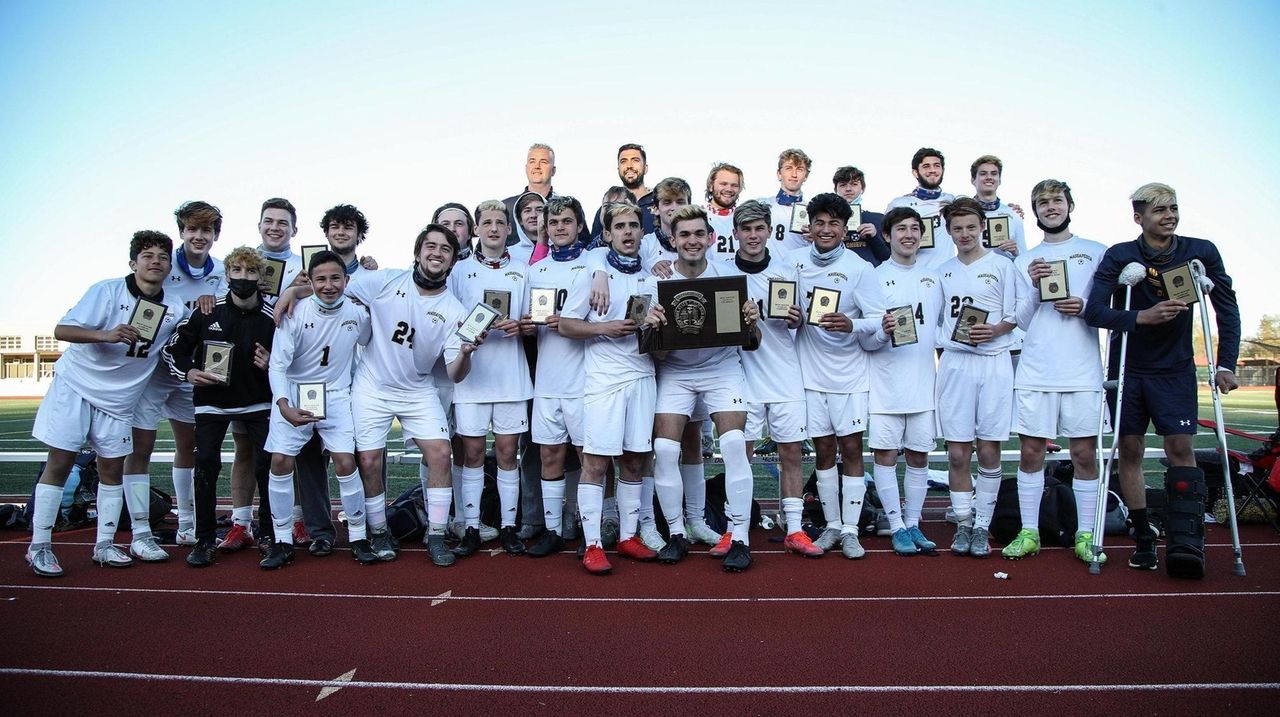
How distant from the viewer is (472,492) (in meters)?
6.56

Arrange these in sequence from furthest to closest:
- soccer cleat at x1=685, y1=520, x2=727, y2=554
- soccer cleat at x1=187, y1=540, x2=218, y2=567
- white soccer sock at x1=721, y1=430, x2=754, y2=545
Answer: soccer cleat at x1=685, y1=520, x2=727, y2=554, soccer cleat at x1=187, y1=540, x2=218, y2=567, white soccer sock at x1=721, y1=430, x2=754, y2=545

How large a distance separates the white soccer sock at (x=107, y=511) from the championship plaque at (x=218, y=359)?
4.15 ft

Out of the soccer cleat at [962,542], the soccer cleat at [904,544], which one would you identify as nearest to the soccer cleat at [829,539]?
the soccer cleat at [904,544]

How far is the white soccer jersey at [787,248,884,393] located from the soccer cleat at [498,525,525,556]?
249 centimetres

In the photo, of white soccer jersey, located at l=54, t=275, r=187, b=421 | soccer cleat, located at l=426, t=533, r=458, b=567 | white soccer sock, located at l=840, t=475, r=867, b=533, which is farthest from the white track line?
white soccer jersey, located at l=54, t=275, r=187, b=421

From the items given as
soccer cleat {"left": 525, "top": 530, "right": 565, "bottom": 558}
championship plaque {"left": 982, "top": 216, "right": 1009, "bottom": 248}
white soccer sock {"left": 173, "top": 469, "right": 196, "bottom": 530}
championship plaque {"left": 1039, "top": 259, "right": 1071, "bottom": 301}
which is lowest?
soccer cleat {"left": 525, "top": 530, "right": 565, "bottom": 558}

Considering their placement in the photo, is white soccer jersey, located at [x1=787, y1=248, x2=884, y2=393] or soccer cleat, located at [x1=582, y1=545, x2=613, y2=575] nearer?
soccer cleat, located at [x1=582, y1=545, x2=613, y2=575]

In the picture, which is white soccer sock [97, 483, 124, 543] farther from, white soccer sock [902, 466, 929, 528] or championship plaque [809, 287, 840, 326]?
white soccer sock [902, 466, 929, 528]

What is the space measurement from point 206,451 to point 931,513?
6616mm

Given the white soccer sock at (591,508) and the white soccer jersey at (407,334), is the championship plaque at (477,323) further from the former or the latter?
the white soccer sock at (591,508)

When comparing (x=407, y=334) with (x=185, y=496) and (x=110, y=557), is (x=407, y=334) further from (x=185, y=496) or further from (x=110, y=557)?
(x=110, y=557)

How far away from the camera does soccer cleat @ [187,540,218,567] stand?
19.8 ft

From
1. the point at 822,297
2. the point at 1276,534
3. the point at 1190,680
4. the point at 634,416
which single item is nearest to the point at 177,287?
the point at 634,416

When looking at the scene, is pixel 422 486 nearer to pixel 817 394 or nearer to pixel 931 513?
pixel 817 394
